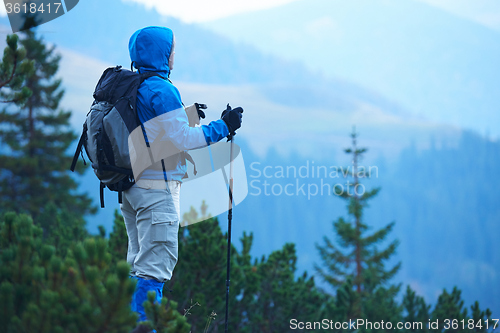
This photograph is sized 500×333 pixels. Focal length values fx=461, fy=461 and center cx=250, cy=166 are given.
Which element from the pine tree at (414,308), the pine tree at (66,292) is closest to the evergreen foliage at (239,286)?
the pine tree at (414,308)

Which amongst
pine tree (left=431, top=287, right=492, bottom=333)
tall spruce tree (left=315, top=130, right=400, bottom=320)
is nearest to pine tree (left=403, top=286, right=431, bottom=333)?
pine tree (left=431, top=287, right=492, bottom=333)

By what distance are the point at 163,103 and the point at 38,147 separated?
19.9 m

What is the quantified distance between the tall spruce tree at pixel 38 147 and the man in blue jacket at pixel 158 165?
59.1 ft

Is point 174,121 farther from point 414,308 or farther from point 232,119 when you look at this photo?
point 414,308

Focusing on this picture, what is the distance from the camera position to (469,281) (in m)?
70.6

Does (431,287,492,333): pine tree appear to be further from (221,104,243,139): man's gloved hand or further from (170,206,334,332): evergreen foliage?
(221,104,243,139): man's gloved hand

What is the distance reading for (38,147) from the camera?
20688 mm

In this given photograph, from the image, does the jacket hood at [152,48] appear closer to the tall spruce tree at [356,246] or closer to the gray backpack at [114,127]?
the gray backpack at [114,127]

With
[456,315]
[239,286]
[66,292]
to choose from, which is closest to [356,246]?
[456,315]

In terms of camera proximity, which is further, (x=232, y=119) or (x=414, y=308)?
(x=414, y=308)

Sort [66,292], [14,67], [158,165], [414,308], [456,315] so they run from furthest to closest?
[414,308] < [456,315] < [14,67] < [158,165] < [66,292]

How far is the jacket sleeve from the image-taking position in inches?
116

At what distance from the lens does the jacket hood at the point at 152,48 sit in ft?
10.3

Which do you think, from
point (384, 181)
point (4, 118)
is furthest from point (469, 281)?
point (4, 118)
